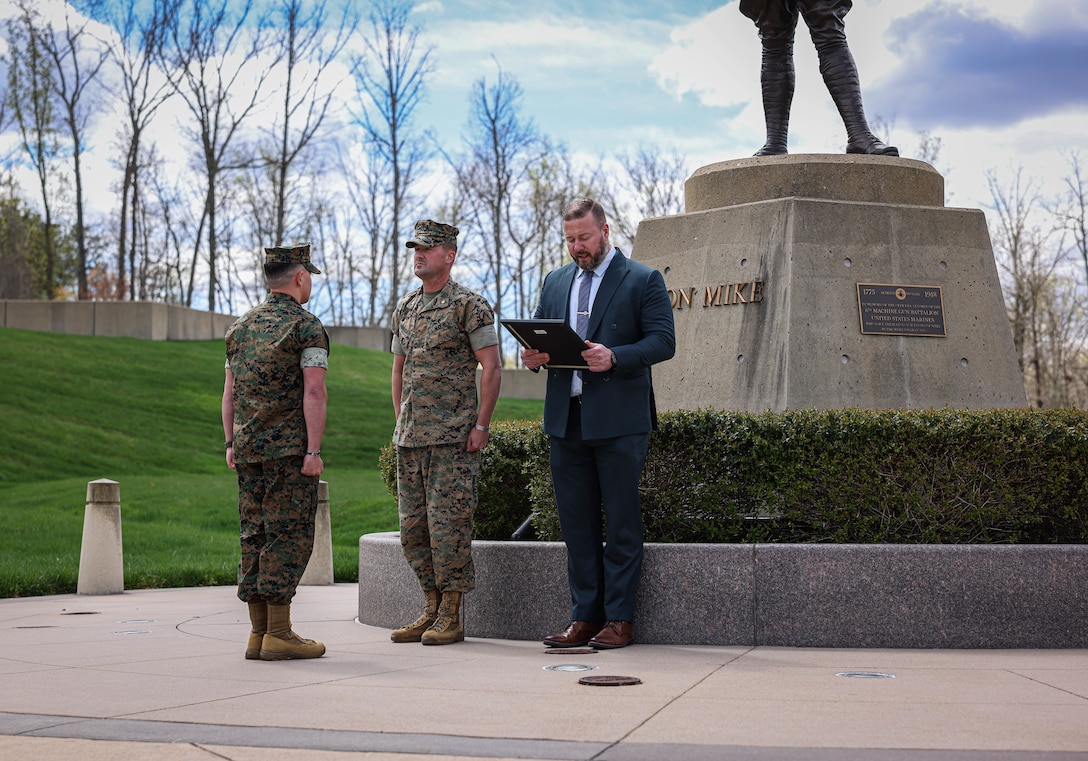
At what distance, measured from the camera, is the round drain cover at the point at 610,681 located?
4672 millimetres

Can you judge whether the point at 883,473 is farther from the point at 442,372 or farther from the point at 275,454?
the point at 275,454

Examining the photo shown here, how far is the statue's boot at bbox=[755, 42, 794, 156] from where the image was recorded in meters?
8.86

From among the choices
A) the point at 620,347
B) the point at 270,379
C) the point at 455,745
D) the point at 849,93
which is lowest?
the point at 455,745

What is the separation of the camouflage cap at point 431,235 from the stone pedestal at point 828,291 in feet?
7.92

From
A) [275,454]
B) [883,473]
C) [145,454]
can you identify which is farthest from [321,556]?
[145,454]

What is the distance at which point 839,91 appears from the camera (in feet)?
28.0

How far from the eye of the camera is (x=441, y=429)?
20.2ft

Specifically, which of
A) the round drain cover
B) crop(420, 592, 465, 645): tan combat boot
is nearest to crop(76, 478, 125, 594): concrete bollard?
crop(420, 592, 465, 645): tan combat boot

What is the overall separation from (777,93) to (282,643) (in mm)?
5774

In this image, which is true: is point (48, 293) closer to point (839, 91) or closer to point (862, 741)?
point (839, 91)

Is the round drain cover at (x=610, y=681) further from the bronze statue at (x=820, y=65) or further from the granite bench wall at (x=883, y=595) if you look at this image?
the bronze statue at (x=820, y=65)

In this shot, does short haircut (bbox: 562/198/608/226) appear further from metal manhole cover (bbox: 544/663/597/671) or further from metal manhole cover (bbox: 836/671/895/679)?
metal manhole cover (bbox: 836/671/895/679)

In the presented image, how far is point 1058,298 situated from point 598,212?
3568 centimetres

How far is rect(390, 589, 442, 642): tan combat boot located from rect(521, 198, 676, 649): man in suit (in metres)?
0.76
